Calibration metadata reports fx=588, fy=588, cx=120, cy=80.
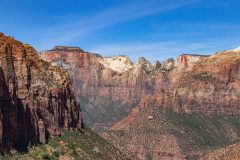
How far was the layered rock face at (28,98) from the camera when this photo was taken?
123 metres

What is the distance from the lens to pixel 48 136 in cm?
14100

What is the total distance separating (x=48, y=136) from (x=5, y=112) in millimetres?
21988

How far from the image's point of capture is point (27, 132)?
130875 mm

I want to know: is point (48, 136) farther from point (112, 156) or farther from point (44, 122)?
point (112, 156)

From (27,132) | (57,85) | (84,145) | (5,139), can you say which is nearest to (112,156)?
(84,145)

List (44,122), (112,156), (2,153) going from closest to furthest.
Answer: (2,153), (44,122), (112,156)

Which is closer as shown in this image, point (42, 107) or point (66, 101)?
point (42, 107)

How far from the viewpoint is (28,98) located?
13288 cm

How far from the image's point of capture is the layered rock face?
4825 inches

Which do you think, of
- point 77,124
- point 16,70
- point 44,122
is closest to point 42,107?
point 44,122

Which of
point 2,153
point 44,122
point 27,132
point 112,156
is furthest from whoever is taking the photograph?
point 112,156

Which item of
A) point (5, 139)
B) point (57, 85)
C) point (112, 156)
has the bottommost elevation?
point (112, 156)

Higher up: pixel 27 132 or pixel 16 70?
pixel 16 70

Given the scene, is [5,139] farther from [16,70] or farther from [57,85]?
[57,85]
